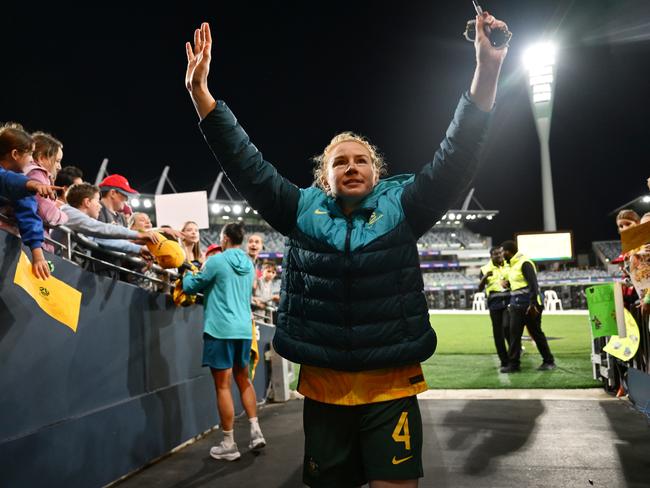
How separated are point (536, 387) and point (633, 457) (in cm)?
312

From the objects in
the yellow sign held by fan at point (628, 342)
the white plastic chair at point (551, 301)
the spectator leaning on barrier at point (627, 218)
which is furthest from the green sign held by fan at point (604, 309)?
the white plastic chair at point (551, 301)

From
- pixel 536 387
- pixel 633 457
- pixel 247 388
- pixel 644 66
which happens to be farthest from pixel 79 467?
pixel 644 66

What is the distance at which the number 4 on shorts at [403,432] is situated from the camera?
1808mm

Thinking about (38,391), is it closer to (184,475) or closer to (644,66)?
(184,475)

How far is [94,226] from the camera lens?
12.0ft

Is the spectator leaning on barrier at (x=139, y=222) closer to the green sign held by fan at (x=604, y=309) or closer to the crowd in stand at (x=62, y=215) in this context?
the crowd in stand at (x=62, y=215)

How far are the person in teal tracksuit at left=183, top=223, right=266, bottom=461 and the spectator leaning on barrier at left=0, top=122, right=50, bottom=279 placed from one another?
1.55 meters

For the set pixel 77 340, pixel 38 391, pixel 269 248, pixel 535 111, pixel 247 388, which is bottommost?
pixel 247 388

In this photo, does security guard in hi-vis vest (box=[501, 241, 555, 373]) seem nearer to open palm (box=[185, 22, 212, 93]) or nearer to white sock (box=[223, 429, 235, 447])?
white sock (box=[223, 429, 235, 447])

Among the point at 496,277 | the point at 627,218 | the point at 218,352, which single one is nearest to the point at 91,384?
the point at 218,352

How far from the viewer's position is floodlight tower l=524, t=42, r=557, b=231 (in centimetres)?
4000

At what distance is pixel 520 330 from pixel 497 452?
4.25 m

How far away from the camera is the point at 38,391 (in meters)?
2.91

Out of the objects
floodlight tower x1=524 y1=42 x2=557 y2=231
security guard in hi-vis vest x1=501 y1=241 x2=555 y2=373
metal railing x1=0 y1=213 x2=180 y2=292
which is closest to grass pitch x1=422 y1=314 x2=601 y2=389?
security guard in hi-vis vest x1=501 y1=241 x2=555 y2=373
